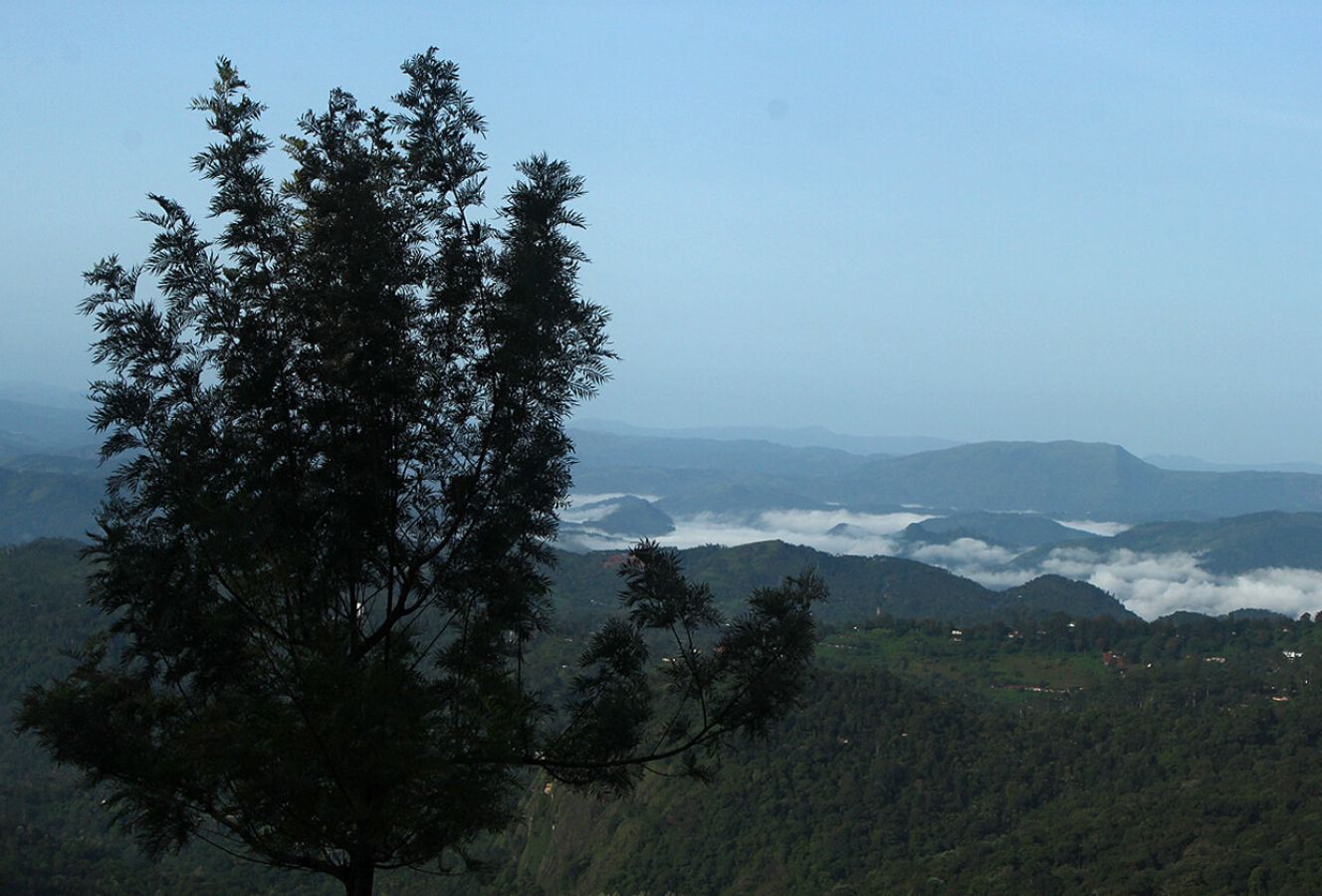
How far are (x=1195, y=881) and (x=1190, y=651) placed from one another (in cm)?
6536

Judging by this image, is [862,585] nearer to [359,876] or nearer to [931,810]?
[931,810]

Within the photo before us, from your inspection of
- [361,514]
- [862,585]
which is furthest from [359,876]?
[862,585]

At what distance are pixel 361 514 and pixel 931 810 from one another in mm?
54212

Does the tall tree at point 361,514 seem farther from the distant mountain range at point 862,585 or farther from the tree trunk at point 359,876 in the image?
the distant mountain range at point 862,585

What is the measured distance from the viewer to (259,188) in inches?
368

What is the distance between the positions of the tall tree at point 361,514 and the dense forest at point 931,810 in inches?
1130

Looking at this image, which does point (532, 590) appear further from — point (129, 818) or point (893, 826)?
point (893, 826)

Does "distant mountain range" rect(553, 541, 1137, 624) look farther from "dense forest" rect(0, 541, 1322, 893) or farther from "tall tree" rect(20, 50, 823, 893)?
"tall tree" rect(20, 50, 823, 893)

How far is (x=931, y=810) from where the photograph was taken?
57.3 m

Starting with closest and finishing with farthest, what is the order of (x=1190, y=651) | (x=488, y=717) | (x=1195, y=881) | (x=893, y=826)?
1. (x=488, y=717)
2. (x=1195, y=881)
3. (x=893, y=826)
4. (x=1190, y=651)

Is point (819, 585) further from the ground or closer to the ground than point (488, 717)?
further from the ground

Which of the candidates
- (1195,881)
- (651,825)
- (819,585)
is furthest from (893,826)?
(819,585)

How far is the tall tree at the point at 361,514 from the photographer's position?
8445 millimetres

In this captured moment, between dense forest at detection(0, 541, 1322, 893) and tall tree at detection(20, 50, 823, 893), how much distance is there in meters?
28.7
